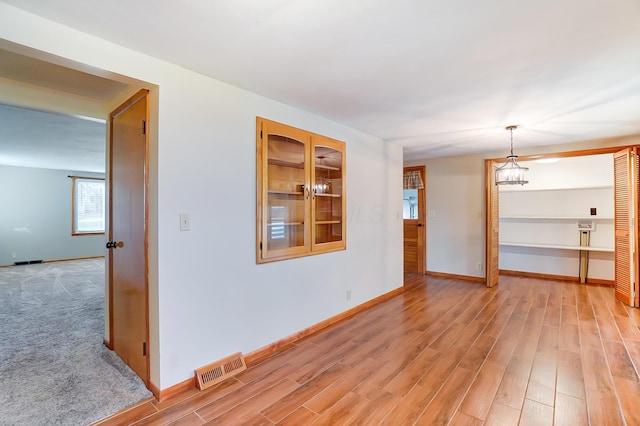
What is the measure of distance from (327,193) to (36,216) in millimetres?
8127

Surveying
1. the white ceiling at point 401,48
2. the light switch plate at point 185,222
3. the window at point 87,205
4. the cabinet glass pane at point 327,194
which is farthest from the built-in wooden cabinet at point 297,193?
the window at point 87,205

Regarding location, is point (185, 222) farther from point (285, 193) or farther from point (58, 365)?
point (58, 365)

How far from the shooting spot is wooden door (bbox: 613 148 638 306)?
396 cm

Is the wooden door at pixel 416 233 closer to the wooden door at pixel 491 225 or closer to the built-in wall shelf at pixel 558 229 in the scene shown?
the wooden door at pixel 491 225

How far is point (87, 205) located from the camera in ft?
27.3

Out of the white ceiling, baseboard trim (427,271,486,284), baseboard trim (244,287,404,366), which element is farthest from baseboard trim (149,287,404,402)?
the white ceiling

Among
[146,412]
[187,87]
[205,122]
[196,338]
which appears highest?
[187,87]

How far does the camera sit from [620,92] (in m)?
2.60

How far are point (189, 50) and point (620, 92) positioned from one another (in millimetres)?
3471

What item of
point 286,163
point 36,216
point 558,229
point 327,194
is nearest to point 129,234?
point 286,163

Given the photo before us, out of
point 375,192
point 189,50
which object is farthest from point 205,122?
point 375,192

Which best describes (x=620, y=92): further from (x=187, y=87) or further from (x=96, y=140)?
(x=96, y=140)

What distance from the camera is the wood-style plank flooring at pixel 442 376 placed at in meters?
1.88

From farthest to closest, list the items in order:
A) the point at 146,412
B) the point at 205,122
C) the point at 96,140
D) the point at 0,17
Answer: the point at 96,140, the point at 205,122, the point at 146,412, the point at 0,17
